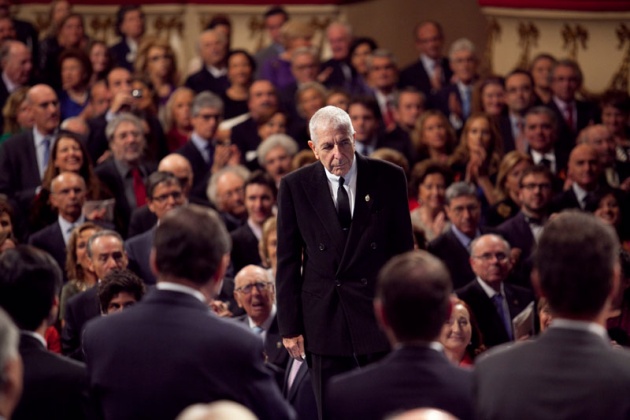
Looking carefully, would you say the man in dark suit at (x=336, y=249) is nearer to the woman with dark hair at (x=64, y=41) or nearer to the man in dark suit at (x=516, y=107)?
the man in dark suit at (x=516, y=107)

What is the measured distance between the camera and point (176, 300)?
339 centimetres

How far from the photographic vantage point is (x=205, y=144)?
9047 mm

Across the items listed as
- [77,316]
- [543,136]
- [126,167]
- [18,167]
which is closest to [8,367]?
[77,316]

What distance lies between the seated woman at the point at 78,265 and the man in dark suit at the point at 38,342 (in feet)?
10.8

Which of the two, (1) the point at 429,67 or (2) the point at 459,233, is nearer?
(2) the point at 459,233

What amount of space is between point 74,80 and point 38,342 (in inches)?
265

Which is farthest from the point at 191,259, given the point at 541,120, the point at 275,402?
the point at 541,120

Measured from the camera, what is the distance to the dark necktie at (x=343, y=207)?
16.8 feet

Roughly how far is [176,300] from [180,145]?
616cm

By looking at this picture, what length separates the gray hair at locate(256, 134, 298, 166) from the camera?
8438 millimetres

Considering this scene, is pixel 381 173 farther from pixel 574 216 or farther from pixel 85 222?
pixel 85 222

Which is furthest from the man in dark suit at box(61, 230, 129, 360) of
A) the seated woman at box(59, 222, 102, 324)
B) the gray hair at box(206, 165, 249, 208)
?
the gray hair at box(206, 165, 249, 208)

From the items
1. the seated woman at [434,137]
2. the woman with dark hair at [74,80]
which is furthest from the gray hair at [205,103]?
the seated woman at [434,137]

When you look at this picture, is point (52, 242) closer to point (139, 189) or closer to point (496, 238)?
point (139, 189)
